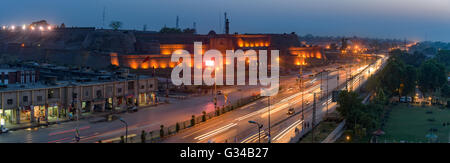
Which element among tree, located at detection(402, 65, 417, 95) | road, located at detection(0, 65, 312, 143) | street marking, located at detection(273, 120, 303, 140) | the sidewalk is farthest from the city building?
tree, located at detection(402, 65, 417, 95)

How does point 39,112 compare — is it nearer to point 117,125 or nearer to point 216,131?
point 117,125

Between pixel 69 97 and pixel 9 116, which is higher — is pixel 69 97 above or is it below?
above

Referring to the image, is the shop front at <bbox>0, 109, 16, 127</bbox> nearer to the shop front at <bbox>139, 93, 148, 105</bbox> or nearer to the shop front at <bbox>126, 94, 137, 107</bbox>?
the shop front at <bbox>126, 94, 137, 107</bbox>

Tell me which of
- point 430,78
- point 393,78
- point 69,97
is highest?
point 393,78

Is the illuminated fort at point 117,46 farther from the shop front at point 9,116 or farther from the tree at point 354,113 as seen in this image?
the tree at point 354,113

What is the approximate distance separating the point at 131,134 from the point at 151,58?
36.9 meters

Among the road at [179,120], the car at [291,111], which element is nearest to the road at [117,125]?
the road at [179,120]

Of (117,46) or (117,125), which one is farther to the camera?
(117,46)

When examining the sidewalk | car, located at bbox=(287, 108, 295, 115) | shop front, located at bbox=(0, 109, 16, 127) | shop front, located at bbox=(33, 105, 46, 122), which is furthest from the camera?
car, located at bbox=(287, 108, 295, 115)

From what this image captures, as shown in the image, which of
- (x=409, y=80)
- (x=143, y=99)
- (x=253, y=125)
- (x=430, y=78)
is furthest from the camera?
(x=430, y=78)

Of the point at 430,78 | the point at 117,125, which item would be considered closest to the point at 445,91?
the point at 430,78

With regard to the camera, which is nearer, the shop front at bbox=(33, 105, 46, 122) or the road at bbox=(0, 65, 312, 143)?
the road at bbox=(0, 65, 312, 143)

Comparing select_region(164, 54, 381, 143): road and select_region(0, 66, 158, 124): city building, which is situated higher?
select_region(0, 66, 158, 124): city building

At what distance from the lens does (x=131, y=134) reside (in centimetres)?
2794
